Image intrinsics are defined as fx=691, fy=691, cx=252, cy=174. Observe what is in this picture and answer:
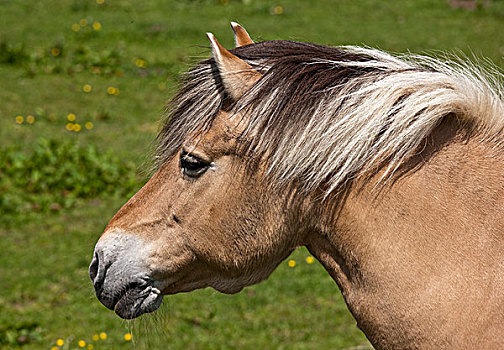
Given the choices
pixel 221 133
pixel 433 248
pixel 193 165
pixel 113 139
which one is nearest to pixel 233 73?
pixel 221 133

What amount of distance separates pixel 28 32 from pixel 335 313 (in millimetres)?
8038

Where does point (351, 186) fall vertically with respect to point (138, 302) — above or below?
above

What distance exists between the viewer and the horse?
2.10 meters

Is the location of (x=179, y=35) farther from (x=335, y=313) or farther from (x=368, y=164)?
(x=368, y=164)

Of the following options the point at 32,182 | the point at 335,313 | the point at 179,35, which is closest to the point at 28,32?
the point at 179,35

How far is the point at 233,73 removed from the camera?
2273mm

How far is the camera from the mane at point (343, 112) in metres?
2.17

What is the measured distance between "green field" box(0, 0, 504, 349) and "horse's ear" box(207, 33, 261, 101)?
1.88ft

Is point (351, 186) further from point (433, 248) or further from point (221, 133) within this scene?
point (221, 133)

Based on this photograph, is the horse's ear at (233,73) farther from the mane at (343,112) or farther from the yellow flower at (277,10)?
the yellow flower at (277,10)

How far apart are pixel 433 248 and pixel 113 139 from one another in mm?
7162

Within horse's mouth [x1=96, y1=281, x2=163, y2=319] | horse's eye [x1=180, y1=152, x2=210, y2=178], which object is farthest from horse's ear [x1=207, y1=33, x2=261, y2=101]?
horse's mouth [x1=96, y1=281, x2=163, y2=319]

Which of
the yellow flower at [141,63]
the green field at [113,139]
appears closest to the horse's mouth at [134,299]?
the green field at [113,139]

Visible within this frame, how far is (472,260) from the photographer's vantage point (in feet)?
6.82
